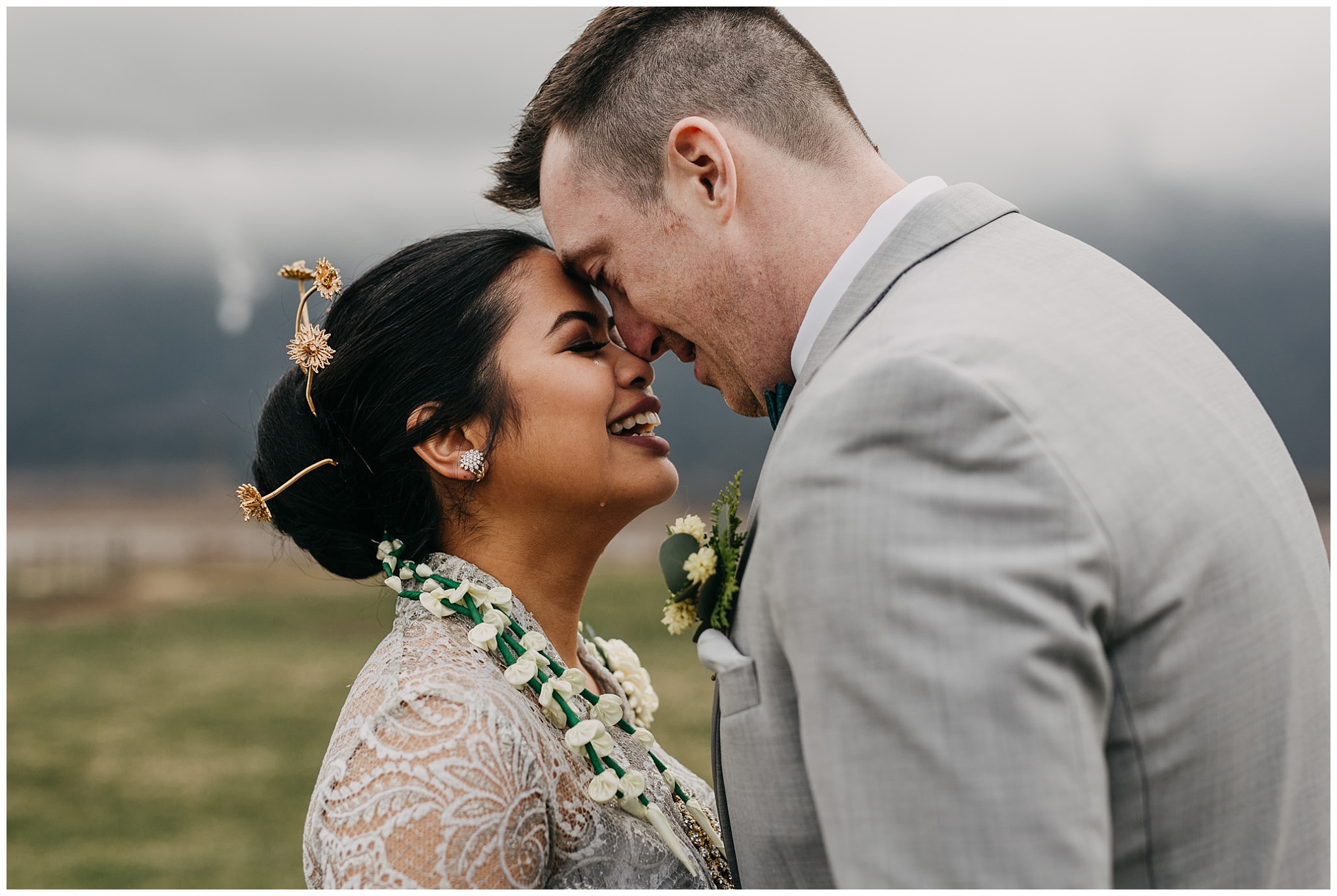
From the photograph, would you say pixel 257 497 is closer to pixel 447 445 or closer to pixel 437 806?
pixel 447 445

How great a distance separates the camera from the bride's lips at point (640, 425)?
8.31 ft

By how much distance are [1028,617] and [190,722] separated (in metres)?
20.9

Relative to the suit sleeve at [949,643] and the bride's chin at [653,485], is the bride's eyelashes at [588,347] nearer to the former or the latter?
the bride's chin at [653,485]

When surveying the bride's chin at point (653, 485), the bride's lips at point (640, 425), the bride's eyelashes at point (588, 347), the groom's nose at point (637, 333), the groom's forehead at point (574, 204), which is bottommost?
the bride's chin at point (653, 485)

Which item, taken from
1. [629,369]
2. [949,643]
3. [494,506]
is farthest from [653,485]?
[949,643]

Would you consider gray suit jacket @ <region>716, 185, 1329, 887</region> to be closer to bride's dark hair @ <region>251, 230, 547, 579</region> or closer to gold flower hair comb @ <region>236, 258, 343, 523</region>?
bride's dark hair @ <region>251, 230, 547, 579</region>

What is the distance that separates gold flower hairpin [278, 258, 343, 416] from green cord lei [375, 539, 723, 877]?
1.68ft

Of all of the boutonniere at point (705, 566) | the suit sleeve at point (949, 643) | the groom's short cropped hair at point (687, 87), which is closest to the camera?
the suit sleeve at point (949, 643)

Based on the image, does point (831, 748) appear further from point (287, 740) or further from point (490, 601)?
point (287, 740)

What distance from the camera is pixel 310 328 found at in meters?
2.52

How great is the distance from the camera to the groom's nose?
2451mm

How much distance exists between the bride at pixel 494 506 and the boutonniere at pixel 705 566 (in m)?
0.44

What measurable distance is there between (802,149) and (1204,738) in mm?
1396

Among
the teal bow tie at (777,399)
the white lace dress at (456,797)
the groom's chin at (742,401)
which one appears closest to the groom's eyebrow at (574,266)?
the groom's chin at (742,401)
